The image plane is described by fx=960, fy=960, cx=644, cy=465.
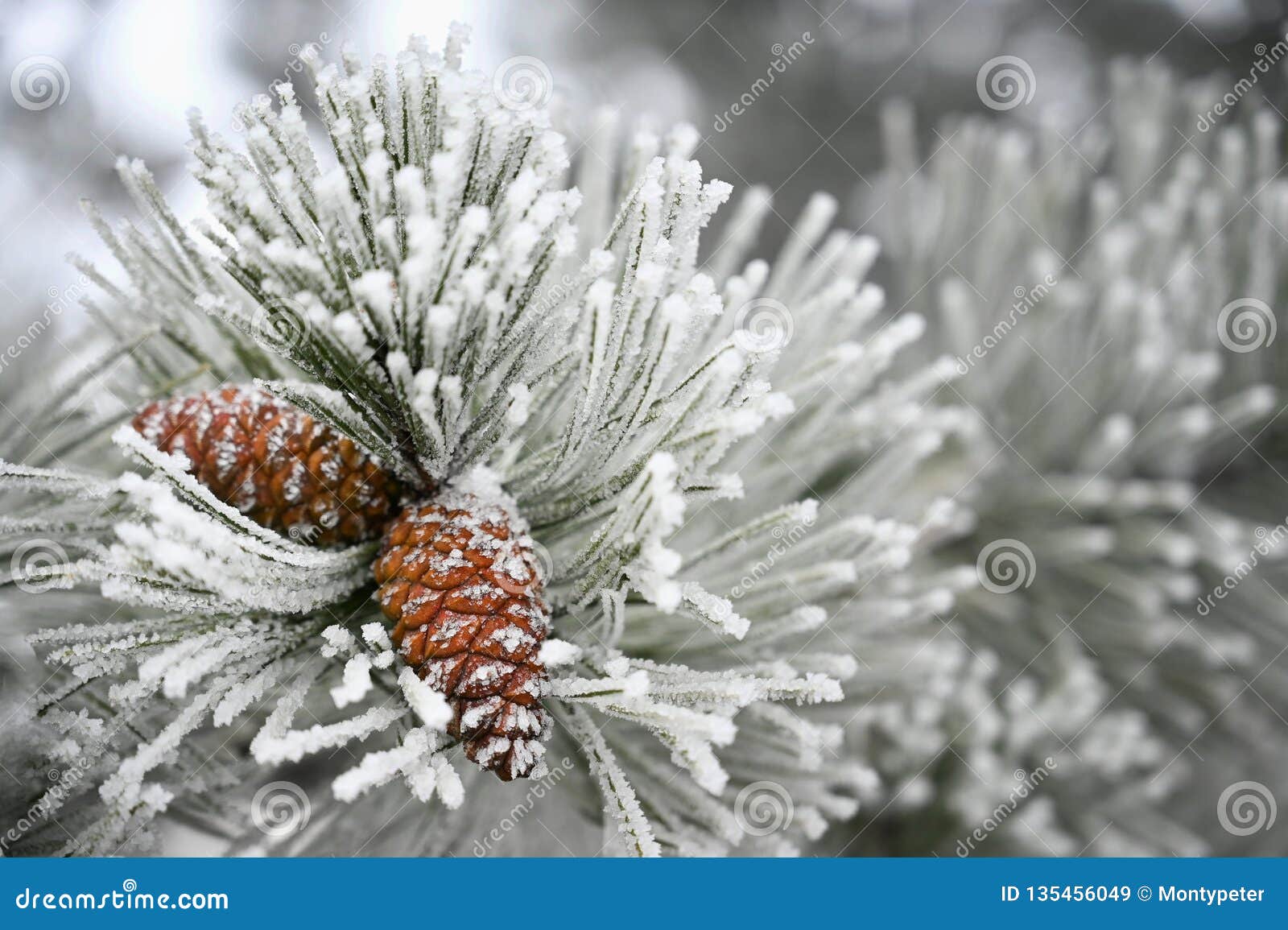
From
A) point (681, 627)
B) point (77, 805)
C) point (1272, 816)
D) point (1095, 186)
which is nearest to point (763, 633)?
point (681, 627)

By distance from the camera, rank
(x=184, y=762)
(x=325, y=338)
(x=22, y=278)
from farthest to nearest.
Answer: (x=22, y=278) < (x=184, y=762) < (x=325, y=338)

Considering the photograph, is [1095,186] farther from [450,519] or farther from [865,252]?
[450,519]
